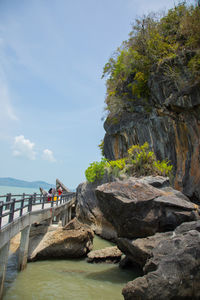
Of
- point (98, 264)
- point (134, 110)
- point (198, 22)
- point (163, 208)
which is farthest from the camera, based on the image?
point (134, 110)

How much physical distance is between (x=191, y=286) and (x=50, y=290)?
5071mm

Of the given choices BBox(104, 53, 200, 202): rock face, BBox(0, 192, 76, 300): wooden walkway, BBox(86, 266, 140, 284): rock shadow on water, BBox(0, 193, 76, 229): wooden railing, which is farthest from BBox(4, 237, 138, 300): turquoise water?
BBox(104, 53, 200, 202): rock face

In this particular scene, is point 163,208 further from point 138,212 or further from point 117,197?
point 117,197

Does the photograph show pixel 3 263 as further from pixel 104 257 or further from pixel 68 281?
pixel 104 257

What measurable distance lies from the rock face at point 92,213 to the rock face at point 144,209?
741 centimetres

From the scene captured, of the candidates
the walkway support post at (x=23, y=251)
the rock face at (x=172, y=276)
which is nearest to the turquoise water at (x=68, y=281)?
the walkway support post at (x=23, y=251)

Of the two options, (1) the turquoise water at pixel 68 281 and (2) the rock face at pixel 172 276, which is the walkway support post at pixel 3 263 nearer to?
(1) the turquoise water at pixel 68 281

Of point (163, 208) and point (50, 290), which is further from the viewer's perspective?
point (163, 208)

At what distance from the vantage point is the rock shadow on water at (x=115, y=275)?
30.2ft

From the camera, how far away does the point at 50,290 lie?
322 inches

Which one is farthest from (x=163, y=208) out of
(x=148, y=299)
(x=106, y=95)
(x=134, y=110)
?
(x=106, y=95)

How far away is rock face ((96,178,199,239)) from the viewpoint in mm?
9125

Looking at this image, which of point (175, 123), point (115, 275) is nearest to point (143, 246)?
point (115, 275)

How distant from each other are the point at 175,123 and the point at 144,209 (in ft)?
27.6
